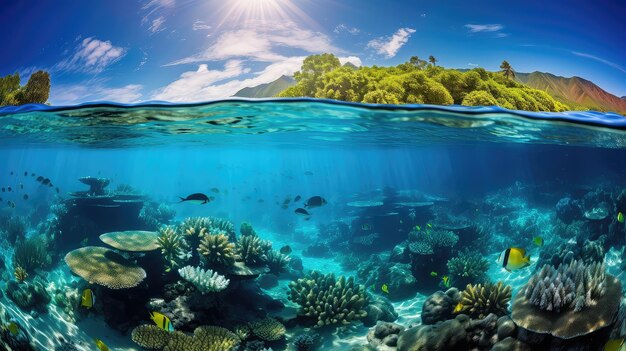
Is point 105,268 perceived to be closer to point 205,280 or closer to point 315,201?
point 205,280

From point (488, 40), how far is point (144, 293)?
11.2 m

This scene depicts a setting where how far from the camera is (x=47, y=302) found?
32.1ft

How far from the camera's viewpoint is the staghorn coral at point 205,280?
8031 millimetres

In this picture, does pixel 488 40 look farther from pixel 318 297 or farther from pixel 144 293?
pixel 144 293

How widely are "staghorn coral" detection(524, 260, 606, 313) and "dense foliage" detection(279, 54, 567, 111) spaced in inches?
225

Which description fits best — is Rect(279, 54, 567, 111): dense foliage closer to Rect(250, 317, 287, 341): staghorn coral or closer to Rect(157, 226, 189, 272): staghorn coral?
Rect(157, 226, 189, 272): staghorn coral

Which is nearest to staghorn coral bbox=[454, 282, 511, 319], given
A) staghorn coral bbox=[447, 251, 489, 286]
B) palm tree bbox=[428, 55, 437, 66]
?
staghorn coral bbox=[447, 251, 489, 286]

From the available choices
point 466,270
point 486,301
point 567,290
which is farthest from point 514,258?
point 466,270

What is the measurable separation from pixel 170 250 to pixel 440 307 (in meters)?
7.21

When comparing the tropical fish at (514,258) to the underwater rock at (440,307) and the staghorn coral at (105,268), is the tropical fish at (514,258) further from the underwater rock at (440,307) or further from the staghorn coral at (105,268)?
the staghorn coral at (105,268)

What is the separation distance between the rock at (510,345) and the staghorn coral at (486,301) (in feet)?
5.93

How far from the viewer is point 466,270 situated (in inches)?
432

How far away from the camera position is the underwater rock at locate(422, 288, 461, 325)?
7984mm

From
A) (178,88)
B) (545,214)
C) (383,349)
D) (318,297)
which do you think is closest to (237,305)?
(318,297)
